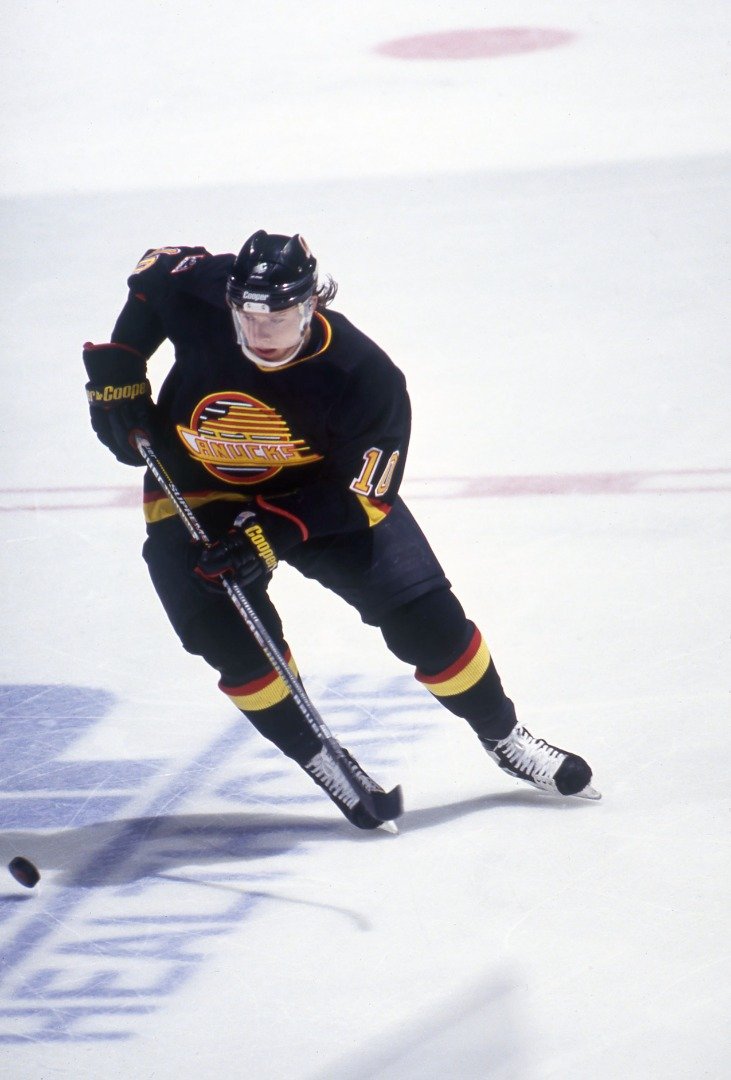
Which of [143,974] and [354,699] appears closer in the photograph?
[143,974]

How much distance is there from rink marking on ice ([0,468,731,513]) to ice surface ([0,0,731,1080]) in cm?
1

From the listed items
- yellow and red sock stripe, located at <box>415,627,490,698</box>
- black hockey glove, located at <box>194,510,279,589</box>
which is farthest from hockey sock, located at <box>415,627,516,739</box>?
black hockey glove, located at <box>194,510,279,589</box>

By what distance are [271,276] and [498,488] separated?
1741mm

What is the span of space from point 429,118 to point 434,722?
13.6 feet

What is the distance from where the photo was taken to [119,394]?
9.06 ft

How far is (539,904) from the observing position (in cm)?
256

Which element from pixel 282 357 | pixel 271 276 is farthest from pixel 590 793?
pixel 271 276

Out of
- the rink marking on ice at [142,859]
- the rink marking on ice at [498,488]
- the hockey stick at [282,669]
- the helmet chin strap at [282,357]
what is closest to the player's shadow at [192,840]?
the rink marking on ice at [142,859]

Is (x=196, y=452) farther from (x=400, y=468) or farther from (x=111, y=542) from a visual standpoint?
(x=111, y=542)

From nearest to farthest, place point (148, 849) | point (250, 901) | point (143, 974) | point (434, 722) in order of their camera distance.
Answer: point (143, 974)
point (250, 901)
point (148, 849)
point (434, 722)

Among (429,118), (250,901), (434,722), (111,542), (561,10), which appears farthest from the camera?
(561,10)

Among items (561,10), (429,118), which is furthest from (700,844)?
(561,10)

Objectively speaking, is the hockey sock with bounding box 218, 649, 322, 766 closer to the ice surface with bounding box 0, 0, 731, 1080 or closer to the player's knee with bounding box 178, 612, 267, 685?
the player's knee with bounding box 178, 612, 267, 685

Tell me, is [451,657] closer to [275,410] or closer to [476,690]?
[476,690]
